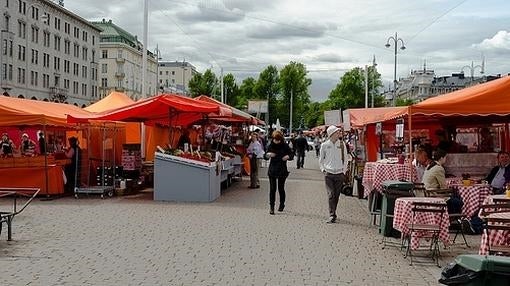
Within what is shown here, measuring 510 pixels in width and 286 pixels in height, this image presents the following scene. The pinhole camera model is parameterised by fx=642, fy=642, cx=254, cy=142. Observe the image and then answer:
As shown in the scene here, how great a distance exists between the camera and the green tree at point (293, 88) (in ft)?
266

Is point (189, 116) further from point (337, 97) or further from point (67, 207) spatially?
point (337, 97)

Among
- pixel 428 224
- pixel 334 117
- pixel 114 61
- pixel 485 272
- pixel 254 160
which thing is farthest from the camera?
pixel 114 61

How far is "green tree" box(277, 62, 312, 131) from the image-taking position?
266 ft

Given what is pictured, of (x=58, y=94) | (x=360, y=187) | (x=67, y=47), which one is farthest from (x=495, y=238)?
(x=67, y=47)

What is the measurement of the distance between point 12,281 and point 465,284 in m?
4.97

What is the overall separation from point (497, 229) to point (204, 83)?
283 ft

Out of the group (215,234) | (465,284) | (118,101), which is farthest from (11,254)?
(118,101)

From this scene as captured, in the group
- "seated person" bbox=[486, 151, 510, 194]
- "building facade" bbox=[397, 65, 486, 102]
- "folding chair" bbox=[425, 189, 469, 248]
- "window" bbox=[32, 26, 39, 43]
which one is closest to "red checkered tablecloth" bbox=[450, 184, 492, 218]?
"folding chair" bbox=[425, 189, 469, 248]

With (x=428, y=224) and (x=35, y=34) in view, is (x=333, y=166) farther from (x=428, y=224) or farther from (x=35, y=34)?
(x=35, y=34)

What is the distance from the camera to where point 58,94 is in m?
90.3

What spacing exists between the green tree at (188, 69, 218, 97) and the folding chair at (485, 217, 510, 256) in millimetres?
83723

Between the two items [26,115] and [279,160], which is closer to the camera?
[279,160]

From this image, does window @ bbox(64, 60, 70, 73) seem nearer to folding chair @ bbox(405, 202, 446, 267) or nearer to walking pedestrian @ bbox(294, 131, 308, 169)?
walking pedestrian @ bbox(294, 131, 308, 169)

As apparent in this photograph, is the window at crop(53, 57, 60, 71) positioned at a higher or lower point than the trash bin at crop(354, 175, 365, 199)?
higher
